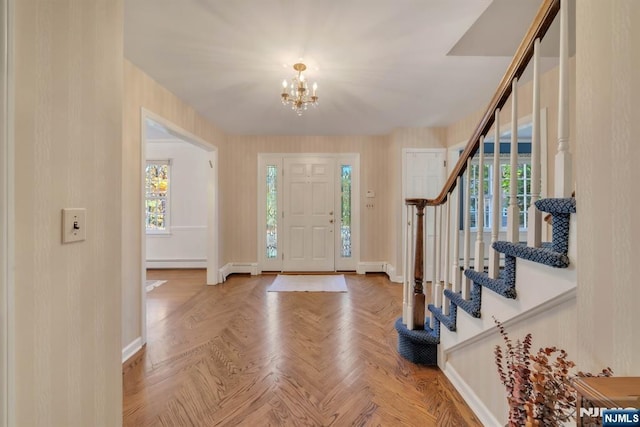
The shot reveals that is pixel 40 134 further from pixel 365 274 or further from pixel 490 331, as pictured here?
pixel 365 274

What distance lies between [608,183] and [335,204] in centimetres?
431

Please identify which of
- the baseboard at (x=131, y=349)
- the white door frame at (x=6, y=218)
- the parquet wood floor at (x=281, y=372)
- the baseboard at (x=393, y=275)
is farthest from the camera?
the baseboard at (x=393, y=275)

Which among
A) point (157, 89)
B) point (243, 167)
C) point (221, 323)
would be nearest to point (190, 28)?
point (157, 89)

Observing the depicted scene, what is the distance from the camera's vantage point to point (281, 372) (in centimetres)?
209

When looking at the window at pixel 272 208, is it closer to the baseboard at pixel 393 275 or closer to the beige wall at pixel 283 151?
the beige wall at pixel 283 151

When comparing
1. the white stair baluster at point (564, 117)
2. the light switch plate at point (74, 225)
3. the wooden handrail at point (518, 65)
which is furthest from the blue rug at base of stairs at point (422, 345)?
the light switch plate at point (74, 225)

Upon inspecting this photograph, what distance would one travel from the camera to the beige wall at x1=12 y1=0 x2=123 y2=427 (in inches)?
30.0

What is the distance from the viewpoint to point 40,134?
31.7 inches

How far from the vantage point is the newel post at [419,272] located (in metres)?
2.21

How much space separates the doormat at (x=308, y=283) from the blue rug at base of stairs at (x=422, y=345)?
1872 millimetres

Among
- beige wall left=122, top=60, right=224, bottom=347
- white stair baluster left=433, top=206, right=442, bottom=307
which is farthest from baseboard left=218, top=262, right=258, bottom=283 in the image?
white stair baluster left=433, top=206, right=442, bottom=307

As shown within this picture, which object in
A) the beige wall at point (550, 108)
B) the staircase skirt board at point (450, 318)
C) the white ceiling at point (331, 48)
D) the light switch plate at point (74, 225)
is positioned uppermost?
the white ceiling at point (331, 48)

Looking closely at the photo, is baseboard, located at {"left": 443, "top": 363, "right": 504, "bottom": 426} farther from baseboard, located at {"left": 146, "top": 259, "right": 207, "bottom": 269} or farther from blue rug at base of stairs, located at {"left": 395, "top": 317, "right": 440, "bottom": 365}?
baseboard, located at {"left": 146, "top": 259, "right": 207, "bottom": 269}

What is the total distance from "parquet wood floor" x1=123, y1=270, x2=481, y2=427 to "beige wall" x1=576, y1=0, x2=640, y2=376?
45.3 inches
